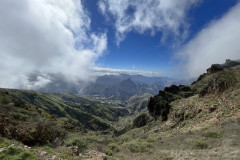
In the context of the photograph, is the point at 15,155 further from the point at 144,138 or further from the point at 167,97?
the point at 167,97

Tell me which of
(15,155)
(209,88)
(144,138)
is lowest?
(144,138)

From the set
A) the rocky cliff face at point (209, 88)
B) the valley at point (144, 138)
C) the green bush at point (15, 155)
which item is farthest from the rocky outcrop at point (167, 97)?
the green bush at point (15, 155)

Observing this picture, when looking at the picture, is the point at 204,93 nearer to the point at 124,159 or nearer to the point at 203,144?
the point at 203,144

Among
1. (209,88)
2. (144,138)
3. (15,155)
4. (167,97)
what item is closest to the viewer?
(15,155)

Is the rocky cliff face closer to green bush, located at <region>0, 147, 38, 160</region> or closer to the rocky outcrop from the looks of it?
the rocky outcrop

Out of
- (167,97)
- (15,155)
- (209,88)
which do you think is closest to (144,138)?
(15,155)

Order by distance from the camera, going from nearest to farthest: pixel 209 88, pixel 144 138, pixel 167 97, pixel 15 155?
pixel 15 155, pixel 144 138, pixel 209 88, pixel 167 97

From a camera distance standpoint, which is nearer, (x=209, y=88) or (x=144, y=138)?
(x=144, y=138)

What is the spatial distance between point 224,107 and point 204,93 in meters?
16.0

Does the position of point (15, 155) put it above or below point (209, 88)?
below

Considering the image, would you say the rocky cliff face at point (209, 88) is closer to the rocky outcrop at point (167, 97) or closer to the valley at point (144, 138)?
the rocky outcrop at point (167, 97)

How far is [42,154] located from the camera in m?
9.55

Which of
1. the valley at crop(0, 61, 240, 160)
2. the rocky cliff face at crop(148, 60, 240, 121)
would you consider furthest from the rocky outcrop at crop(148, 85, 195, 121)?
the valley at crop(0, 61, 240, 160)

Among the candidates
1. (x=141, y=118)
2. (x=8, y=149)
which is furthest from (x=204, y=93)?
(x=141, y=118)
